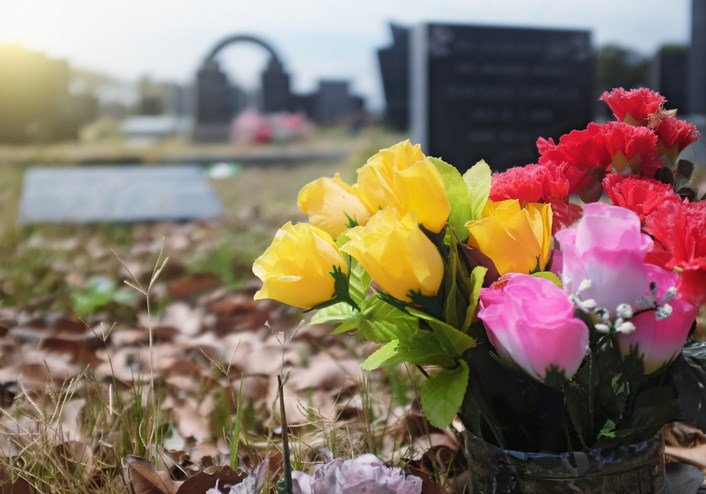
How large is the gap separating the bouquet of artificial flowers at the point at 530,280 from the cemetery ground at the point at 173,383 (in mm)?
116

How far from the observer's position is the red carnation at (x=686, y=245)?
754 millimetres


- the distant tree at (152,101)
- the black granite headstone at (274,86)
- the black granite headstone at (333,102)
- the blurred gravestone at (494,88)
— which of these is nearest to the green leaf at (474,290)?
the blurred gravestone at (494,88)

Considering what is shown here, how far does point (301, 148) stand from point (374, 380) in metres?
11.9

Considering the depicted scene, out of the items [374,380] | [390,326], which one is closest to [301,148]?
[374,380]

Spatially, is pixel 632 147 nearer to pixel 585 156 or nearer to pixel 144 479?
pixel 585 156

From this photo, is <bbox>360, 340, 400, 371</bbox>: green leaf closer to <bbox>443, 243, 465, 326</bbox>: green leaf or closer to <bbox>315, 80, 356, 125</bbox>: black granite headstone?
<bbox>443, 243, 465, 326</bbox>: green leaf

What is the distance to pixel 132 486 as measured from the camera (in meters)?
1.03

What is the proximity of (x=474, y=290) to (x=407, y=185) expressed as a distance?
5.0 inches

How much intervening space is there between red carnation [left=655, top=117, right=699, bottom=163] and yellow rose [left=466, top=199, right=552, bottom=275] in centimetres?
24

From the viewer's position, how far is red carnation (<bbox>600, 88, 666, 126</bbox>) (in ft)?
3.42

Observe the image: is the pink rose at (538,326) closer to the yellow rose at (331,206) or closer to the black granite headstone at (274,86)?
the yellow rose at (331,206)

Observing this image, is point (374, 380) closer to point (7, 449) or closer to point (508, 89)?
point (7, 449)

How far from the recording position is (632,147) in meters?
0.97


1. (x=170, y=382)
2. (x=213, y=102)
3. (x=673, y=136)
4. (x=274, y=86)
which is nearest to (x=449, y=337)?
(x=673, y=136)
